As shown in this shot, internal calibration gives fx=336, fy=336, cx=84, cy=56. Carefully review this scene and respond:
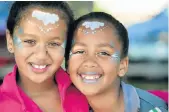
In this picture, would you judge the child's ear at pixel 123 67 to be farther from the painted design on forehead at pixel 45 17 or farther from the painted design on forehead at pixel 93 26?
the painted design on forehead at pixel 45 17

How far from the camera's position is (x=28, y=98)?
1356 mm

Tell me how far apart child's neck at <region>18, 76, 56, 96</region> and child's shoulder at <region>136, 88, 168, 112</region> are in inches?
14.9

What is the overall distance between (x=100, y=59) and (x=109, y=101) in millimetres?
226

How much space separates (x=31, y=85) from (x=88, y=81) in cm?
24

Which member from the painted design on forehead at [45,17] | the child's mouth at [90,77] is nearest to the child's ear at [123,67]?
the child's mouth at [90,77]

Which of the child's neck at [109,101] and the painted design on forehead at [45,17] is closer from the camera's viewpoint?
the painted design on forehead at [45,17]

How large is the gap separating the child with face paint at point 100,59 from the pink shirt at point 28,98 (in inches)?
1.5

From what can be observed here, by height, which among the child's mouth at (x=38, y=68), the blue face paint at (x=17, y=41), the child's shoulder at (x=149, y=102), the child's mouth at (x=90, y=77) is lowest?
the child's shoulder at (x=149, y=102)

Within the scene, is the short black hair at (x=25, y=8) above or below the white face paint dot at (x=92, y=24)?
above

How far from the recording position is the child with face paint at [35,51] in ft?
4.28

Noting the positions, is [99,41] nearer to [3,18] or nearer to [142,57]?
[142,57]

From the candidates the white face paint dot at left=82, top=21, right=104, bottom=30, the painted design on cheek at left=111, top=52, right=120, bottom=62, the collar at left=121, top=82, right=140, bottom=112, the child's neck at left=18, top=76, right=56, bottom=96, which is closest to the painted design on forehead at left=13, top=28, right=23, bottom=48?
the child's neck at left=18, top=76, right=56, bottom=96

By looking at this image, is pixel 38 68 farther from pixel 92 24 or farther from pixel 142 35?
pixel 142 35

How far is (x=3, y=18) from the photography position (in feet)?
4.48
